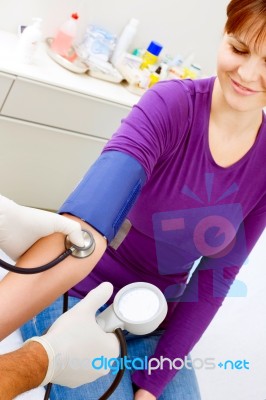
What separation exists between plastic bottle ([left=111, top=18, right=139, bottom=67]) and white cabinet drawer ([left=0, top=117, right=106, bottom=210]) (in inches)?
17.0

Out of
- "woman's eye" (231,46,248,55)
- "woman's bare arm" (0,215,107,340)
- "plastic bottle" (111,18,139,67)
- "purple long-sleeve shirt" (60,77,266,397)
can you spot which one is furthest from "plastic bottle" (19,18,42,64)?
"woman's bare arm" (0,215,107,340)

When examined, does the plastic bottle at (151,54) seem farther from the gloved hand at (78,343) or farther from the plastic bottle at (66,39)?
the gloved hand at (78,343)

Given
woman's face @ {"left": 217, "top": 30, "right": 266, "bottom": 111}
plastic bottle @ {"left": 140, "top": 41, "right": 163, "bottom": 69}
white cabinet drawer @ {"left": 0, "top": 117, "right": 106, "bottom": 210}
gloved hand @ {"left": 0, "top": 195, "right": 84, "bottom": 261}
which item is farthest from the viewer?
plastic bottle @ {"left": 140, "top": 41, "right": 163, "bottom": 69}

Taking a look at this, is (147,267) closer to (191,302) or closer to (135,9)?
(191,302)

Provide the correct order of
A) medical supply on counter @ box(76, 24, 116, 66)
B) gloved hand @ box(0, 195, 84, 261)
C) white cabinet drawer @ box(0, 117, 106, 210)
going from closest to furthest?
gloved hand @ box(0, 195, 84, 261)
white cabinet drawer @ box(0, 117, 106, 210)
medical supply on counter @ box(76, 24, 116, 66)

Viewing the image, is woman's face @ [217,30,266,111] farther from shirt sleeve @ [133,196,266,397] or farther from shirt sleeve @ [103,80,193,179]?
shirt sleeve @ [133,196,266,397]

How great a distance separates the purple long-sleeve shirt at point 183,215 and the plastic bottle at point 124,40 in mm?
1177

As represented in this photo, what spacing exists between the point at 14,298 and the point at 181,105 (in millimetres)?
567

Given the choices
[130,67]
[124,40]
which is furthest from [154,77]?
[124,40]

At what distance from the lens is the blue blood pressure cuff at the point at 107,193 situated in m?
0.85

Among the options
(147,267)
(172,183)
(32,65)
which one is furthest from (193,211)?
(32,65)

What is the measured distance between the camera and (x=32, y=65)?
6.27 feet

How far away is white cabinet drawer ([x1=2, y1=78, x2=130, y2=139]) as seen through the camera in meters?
1.85

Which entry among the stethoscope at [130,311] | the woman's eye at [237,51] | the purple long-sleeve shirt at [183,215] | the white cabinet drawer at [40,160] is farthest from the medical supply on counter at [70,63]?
the stethoscope at [130,311]
